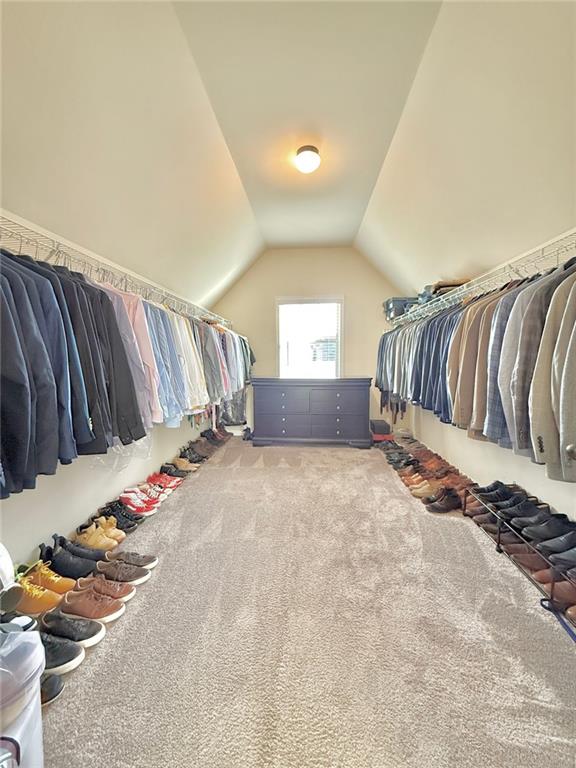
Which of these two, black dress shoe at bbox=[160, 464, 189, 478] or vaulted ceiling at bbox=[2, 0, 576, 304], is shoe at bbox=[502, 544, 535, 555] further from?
black dress shoe at bbox=[160, 464, 189, 478]

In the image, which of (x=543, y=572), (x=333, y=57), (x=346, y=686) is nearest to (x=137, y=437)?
(x=346, y=686)

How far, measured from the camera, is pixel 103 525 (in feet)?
6.47

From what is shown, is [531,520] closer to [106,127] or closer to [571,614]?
[571,614]

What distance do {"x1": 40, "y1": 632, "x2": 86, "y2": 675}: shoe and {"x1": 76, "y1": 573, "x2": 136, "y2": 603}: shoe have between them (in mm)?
248

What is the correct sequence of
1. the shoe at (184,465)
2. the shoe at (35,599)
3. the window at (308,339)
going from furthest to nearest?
the window at (308,339), the shoe at (184,465), the shoe at (35,599)

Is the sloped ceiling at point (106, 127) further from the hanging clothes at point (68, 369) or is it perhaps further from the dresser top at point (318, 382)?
the dresser top at point (318, 382)

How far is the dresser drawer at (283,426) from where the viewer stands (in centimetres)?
417

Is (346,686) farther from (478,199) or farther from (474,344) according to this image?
(478,199)

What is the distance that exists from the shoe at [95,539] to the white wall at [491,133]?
10.2ft

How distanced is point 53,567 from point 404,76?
3289 mm

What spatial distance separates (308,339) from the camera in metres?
4.91

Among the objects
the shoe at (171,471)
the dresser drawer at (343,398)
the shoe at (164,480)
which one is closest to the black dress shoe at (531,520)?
the dresser drawer at (343,398)

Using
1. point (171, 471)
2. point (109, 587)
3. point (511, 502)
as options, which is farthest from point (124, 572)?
point (511, 502)

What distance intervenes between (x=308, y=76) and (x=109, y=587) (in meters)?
2.92
